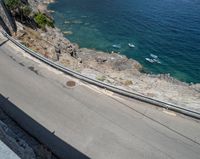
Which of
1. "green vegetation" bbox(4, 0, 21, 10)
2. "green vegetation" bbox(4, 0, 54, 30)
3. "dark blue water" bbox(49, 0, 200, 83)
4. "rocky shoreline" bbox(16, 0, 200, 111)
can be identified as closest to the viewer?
"rocky shoreline" bbox(16, 0, 200, 111)

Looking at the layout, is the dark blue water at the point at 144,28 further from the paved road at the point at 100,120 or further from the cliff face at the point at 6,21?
the paved road at the point at 100,120

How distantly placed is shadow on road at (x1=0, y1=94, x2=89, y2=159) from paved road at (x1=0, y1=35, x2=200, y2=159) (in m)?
0.36

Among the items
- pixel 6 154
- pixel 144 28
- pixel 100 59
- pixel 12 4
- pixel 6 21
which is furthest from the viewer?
pixel 144 28

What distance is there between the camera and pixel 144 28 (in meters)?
62.1

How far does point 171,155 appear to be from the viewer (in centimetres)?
1638

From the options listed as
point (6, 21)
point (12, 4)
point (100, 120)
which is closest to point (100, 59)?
point (12, 4)

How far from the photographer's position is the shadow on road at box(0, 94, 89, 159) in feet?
52.2

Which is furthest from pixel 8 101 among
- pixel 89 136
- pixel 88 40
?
pixel 88 40

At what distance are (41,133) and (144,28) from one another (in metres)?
50.2

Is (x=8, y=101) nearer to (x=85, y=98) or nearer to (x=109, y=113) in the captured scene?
(x=85, y=98)

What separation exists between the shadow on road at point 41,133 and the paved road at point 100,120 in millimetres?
364

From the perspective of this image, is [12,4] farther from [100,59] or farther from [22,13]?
[100,59]

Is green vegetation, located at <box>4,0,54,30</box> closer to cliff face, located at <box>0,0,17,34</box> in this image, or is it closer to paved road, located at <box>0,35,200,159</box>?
cliff face, located at <box>0,0,17,34</box>

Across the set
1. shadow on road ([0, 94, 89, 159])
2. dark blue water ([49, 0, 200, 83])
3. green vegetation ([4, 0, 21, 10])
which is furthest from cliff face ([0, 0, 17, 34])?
dark blue water ([49, 0, 200, 83])
